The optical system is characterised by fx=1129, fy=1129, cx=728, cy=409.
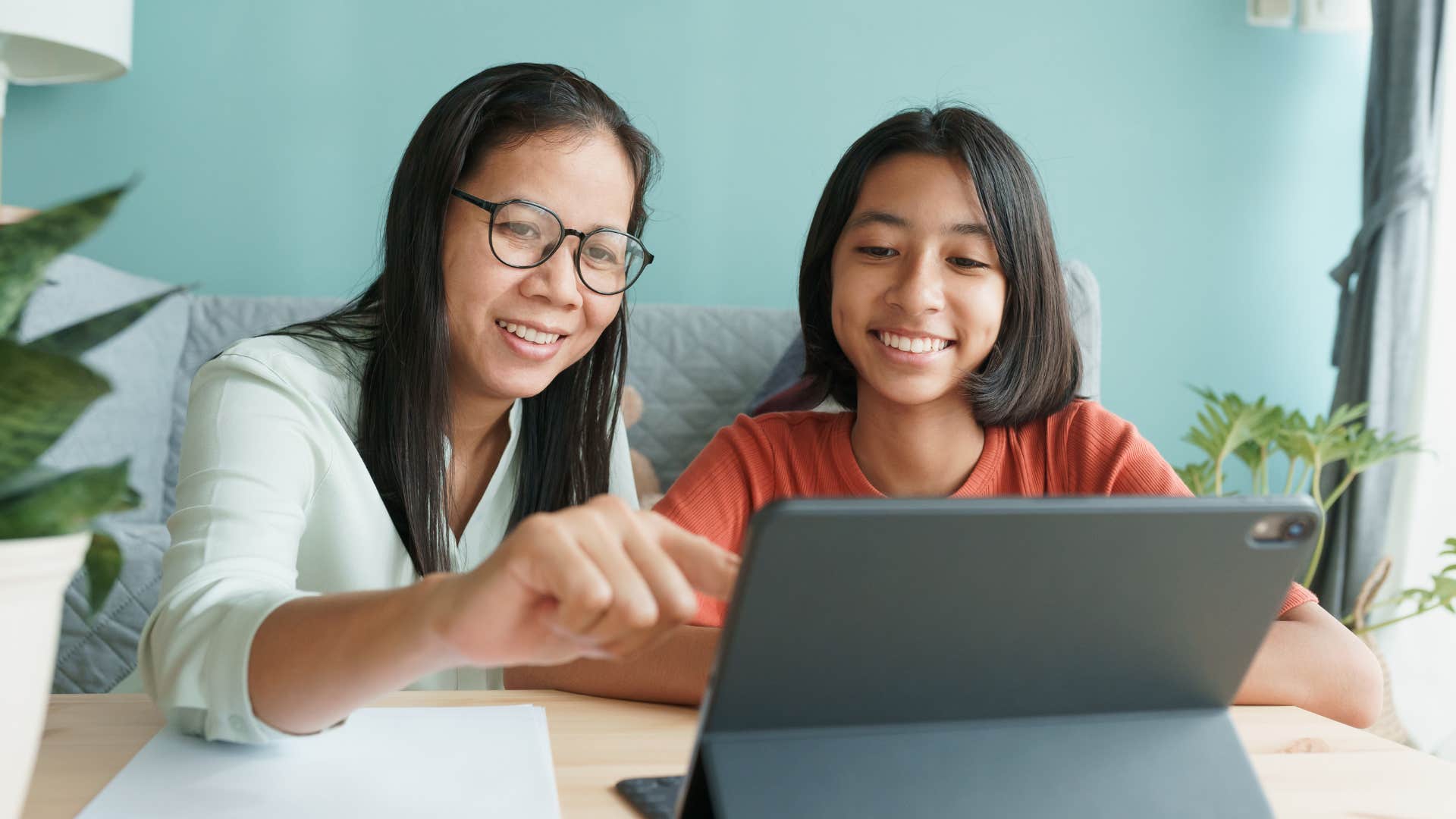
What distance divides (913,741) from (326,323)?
3.15 ft

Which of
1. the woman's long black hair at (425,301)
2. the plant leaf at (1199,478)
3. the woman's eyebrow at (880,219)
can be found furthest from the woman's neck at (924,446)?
the plant leaf at (1199,478)

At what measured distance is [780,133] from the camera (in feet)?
9.06

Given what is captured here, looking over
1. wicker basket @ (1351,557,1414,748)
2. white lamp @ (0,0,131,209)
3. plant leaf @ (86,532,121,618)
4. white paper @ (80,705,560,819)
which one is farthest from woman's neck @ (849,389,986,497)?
white lamp @ (0,0,131,209)

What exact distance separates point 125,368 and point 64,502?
204 centimetres

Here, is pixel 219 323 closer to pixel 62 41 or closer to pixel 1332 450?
pixel 62 41

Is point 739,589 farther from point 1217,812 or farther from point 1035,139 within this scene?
point 1035,139

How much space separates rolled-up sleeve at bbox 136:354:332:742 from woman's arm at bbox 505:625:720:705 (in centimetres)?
20

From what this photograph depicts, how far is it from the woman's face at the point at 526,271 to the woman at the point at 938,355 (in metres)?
0.23

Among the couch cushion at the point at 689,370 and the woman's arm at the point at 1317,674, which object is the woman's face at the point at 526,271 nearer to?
the woman's arm at the point at 1317,674

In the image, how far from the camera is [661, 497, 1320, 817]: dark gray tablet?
1.39 feet

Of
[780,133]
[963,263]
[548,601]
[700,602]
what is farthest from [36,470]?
[780,133]

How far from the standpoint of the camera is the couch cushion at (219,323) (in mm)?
2377

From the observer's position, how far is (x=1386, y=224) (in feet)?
8.71

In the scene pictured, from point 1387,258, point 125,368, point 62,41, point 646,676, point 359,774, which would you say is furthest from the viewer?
point 1387,258
